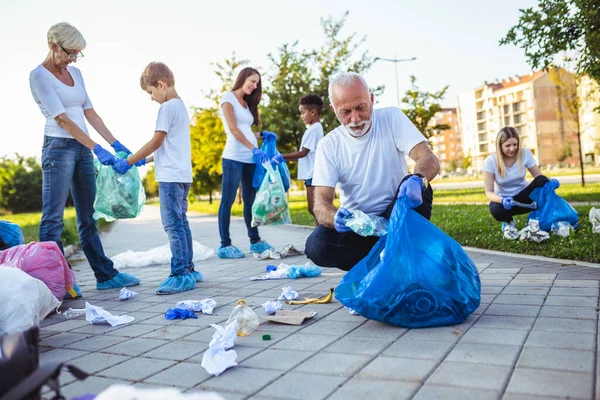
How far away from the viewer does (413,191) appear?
9.68ft

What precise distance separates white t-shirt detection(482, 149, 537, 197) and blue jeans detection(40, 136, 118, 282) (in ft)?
14.5

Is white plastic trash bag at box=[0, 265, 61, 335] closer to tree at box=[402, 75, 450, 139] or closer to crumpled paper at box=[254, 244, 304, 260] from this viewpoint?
crumpled paper at box=[254, 244, 304, 260]

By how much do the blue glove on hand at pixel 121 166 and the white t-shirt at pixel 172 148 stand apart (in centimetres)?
25

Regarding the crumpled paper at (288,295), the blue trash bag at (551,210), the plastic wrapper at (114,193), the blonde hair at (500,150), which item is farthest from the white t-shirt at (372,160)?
the blonde hair at (500,150)

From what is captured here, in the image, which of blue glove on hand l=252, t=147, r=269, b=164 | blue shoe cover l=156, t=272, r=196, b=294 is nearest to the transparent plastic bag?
blue shoe cover l=156, t=272, r=196, b=294

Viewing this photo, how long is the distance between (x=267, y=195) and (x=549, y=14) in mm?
5241

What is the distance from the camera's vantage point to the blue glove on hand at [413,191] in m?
2.95

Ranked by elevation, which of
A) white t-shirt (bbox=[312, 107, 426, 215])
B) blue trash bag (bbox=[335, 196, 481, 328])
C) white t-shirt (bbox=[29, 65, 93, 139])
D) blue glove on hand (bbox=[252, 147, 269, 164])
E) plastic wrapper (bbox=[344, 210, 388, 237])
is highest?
white t-shirt (bbox=[29, 65, 93, 139])

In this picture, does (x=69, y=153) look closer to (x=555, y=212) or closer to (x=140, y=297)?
(x=140, y=297)

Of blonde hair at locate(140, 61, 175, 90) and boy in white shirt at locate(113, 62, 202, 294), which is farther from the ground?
blonde hair at locate(140, 61, 175, 90)

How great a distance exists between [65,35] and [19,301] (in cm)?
231

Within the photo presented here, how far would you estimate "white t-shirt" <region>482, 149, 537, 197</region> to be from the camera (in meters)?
6.35

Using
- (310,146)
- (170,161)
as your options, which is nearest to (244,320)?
(170,161)

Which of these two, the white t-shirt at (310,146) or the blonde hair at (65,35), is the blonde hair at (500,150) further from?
the blonde hair at (65,35)
